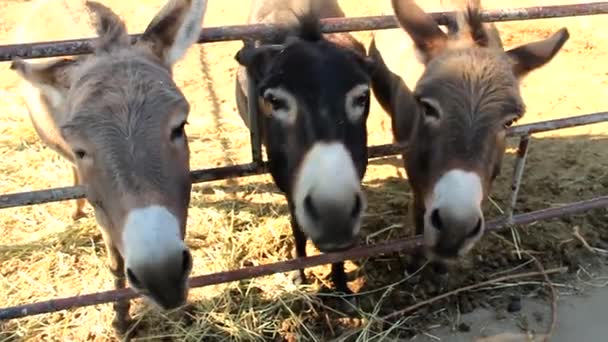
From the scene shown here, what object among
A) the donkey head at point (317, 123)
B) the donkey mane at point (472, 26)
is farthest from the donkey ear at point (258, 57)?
the donkey mane at point (472, 26)

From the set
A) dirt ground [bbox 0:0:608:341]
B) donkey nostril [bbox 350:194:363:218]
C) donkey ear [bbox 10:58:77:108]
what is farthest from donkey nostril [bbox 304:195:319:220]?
donkey ear [bbox 10:58:77:108]

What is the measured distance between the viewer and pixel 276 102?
3.31m

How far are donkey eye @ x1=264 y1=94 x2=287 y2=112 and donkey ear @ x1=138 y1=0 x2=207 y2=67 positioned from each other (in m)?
0.48

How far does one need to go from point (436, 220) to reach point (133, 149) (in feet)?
4.92

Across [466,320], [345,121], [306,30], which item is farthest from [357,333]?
[306,30]

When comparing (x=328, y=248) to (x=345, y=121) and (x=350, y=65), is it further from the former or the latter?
(x=350, y=65)

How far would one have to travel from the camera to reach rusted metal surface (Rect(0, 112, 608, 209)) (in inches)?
124

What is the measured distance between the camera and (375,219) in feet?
15.9

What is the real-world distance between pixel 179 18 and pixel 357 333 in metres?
2.13

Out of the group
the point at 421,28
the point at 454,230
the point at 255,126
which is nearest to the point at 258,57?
the point at 255,126

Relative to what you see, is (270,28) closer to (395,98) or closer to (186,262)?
(395,98)

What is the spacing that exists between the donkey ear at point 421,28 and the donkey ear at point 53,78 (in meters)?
1.76

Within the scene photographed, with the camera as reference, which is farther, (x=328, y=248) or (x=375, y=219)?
(x=375, y=219)

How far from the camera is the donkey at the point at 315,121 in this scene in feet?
9.77
